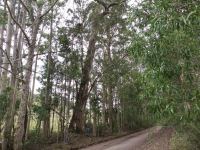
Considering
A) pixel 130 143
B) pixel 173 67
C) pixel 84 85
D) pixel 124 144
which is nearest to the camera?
pixel 173 67

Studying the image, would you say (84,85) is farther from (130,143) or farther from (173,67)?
(173,67)

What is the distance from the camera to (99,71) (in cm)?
2250

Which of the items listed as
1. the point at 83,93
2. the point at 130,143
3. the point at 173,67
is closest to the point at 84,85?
the point at 83,93

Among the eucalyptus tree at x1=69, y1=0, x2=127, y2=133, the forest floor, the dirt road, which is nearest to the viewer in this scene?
the forest floor

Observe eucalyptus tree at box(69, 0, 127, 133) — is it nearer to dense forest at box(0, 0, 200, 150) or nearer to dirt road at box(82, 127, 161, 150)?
dense forest at box(0, 0, 200, 150)

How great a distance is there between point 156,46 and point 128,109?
2221 centimetres

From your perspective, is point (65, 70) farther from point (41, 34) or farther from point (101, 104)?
point (101, 104)

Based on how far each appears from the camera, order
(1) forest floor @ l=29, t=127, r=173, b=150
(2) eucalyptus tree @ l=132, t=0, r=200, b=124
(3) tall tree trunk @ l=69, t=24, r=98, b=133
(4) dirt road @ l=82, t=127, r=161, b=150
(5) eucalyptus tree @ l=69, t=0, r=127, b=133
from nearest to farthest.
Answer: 1. (2) eucalyptus tree @ l=132, t=0, r=200, b=124
2. (1) forest floor @ l=29, t=127, r=173, b=150
3. (4) dirt road @ l=82, t=127, r=161, b=150
4. (5) eucalyptus tree @ l=69, t=0, r=127, b=133
5. (3) tall tree trunk @ l=69, t=24, r=98, b=133

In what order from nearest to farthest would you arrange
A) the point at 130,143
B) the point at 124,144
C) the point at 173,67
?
1. the point at 173,67
2. the point at 124,144
3. the point at 130,143

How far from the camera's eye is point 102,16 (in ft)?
66.5

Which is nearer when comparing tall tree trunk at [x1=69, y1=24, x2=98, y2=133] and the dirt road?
the dirt road

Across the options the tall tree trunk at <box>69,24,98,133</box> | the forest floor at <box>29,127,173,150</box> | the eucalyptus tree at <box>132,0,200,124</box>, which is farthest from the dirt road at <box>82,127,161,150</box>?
the eucalyptus tree at <box>132,0,200,124</box>

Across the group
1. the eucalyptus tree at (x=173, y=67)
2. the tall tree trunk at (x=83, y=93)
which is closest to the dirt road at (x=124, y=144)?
the tall tree trunk at (x=83, y=93)

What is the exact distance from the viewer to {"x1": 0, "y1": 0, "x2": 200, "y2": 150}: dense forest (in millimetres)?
5203
